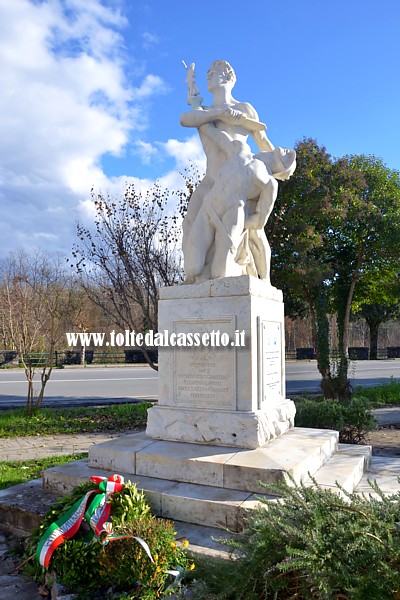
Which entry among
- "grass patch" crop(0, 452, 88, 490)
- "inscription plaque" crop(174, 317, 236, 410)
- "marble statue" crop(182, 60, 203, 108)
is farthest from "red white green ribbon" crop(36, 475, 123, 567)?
"marble statue" crop(182, 60, 203, 108)

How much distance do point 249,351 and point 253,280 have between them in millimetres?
695

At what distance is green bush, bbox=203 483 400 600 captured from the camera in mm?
1938

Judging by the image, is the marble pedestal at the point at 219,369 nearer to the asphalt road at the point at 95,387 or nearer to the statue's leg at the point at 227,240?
the statue's leg at the point at 227,240

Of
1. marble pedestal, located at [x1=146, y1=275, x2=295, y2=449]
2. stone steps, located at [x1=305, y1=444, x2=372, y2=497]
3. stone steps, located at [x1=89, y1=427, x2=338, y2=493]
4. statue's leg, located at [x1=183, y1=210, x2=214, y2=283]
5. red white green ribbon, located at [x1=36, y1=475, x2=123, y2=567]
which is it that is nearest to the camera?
red white green ribbon, located at [x1=36, y1=475, x2=123, y2=567]

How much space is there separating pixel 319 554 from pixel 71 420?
8.80m

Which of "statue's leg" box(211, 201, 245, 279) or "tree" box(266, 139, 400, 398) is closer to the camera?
"statue's leg" box(211, 201, 245, 279)

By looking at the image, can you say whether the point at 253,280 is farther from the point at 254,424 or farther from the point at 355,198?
the point at 355,198

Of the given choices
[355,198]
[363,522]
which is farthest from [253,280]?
[355,198]

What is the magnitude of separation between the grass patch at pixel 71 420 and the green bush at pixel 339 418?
4.00m

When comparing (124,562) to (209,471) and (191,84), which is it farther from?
(191,84)

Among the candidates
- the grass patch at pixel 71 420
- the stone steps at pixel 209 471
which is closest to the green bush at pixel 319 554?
the stone steps at pixel 209 471

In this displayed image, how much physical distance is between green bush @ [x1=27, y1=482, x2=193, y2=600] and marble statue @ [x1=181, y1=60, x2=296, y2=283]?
260 centimetres

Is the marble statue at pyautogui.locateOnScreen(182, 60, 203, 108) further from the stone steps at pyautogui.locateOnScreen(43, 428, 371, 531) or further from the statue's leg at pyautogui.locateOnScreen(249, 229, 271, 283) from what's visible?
the stone steps at pyautogui.locateOnScreen(43, 428, 371, 531)

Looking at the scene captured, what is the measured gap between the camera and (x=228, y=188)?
15.7 feet
